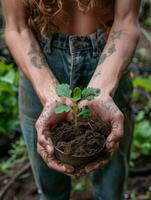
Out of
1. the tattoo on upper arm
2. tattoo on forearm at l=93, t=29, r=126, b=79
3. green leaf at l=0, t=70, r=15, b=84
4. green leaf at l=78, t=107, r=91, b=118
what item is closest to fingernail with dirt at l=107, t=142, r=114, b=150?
green leaf at l=78, t=107, r=91, b=118

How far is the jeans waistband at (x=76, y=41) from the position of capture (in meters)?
1.78

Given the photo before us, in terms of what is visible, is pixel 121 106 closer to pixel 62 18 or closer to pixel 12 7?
pixel 62 18

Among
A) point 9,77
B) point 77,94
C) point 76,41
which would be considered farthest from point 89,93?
point 9,77

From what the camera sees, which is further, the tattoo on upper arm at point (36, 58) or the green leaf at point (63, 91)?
the tattoo on upper arm at point (36, 58)

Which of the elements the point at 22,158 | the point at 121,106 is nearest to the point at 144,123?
the point at 22,158

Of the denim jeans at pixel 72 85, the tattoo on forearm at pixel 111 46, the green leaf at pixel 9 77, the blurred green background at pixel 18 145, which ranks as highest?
the tattoo on forearm at pixel 111 46

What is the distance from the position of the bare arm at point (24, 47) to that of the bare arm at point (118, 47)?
0.53 ft

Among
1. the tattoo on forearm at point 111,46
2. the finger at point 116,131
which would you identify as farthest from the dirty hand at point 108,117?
the tattoo on forearm at point 111,46

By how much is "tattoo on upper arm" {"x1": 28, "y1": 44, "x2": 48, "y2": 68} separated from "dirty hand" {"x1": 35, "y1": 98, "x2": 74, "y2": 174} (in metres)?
0.17

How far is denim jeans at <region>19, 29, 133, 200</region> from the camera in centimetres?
180

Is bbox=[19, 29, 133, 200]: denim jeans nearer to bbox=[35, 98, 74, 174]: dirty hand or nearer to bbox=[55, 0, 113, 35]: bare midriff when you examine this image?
bbox=[55, 0, 113, 35]: bare midriff

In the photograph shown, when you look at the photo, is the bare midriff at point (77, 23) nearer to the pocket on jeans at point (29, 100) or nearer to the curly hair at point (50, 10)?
the curly hair at point (50, 10)

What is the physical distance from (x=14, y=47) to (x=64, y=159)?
0.47 m

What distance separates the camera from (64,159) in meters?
1.61
